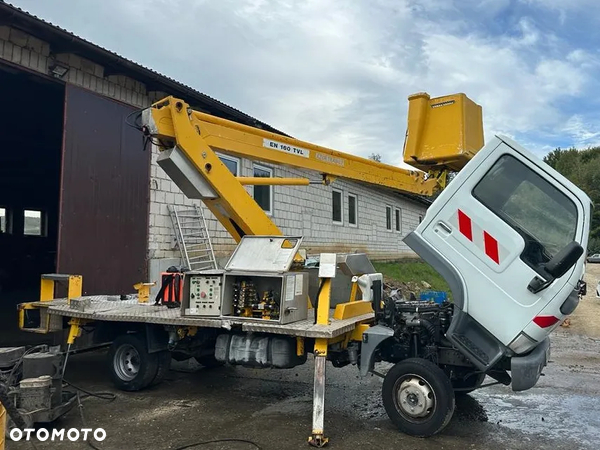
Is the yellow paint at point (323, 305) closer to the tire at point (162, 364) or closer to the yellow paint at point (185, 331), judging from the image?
the yellow paint at point (185, 331)

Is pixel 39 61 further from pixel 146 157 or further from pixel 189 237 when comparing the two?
pixel 189 237

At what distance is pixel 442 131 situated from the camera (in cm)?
677

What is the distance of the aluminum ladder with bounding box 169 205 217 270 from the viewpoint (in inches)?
433

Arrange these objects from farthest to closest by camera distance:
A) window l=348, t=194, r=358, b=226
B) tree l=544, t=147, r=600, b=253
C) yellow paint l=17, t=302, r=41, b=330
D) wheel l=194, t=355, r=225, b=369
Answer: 1. tree l=544, t=147, r=600, b=253
2. window l=348, t=194, r=358, b=226
3. wheel l=194, t=355, r=225, b=369
4. yellow paint l=17, t=302, r=41, b=330

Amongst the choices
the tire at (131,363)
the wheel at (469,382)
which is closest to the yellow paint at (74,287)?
the tire at (131,363)

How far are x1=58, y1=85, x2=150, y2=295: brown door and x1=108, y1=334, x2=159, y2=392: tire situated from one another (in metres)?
2.90

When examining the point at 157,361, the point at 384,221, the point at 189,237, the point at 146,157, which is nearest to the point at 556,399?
the point at 157,361

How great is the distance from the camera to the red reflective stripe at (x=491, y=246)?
4965 millimetres

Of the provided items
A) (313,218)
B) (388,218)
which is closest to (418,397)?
(313,218)

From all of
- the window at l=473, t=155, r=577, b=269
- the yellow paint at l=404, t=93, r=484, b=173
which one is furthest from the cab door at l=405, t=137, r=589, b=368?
Answer: the yellow paint at l=404, t=93, r=484, b=173

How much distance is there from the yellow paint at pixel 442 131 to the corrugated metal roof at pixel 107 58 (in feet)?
18.3

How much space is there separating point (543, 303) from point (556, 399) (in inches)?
105

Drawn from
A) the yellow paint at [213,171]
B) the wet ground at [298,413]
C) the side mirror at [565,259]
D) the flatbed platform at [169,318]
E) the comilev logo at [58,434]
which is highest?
the yellow paint at [213,171]

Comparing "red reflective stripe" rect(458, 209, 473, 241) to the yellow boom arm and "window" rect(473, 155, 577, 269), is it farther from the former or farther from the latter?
the yellow boom arm
